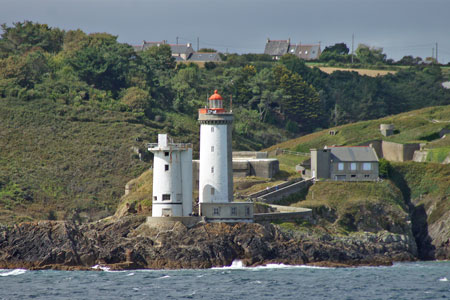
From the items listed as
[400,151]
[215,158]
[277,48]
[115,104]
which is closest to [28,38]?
[115,104]

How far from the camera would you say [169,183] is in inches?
2702

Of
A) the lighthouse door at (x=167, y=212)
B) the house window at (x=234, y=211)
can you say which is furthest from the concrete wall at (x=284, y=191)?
the lighthouse door at (x=167, y=212)

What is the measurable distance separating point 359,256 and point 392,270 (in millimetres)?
2903

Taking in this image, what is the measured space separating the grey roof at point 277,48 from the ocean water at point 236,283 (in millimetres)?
92332

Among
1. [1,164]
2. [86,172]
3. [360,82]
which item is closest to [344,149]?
[86,172]

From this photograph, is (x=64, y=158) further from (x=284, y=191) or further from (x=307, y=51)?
(x=307, y=51)

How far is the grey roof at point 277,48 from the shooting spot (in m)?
157

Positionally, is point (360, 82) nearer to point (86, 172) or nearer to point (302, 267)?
point (86, 172)

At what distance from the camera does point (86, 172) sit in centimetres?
8869

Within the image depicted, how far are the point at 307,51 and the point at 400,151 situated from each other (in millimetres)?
68480

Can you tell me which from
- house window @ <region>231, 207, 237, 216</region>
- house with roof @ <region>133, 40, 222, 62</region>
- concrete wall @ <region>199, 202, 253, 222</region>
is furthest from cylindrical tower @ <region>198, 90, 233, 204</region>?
house with roof @ <region>133, 40, 222, 62</region>

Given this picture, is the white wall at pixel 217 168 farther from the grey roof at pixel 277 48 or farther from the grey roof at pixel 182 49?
the grey roof at pixel 277 48

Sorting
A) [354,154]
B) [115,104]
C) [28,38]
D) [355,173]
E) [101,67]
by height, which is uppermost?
[28,38]

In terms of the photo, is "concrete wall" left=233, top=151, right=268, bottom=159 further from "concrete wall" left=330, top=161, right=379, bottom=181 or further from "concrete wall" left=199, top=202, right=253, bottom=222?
"concrete wall" left=199, top=202, right=253, bottom=222
